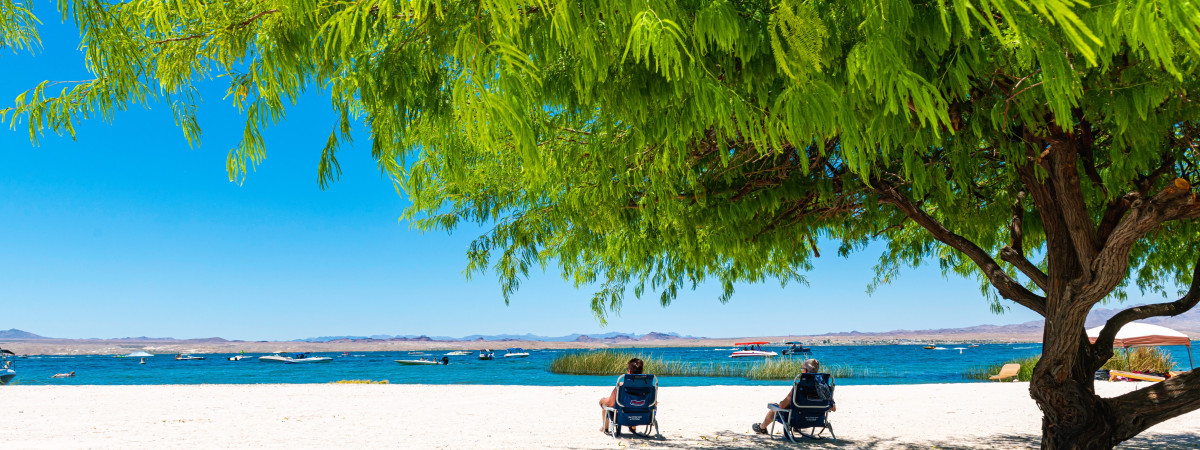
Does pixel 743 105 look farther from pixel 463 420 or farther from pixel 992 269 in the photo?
pixel 463 420

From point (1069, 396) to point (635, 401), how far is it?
12.9 ft

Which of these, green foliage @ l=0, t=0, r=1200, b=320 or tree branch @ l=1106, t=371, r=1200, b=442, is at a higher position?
green foliage @ l=0, t=0, r=1200, b=320

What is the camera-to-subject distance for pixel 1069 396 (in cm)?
532

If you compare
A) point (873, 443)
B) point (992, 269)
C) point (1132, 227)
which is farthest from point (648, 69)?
point (873, 443)

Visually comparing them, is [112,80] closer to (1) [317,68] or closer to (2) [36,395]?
(1) [317,68]

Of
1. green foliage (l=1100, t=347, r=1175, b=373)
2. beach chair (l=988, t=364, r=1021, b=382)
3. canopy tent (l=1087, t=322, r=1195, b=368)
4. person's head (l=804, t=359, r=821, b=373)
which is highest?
canopy tent (l=1087, t=322, r=1195, b=368)

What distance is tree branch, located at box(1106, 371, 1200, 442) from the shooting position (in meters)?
5.18

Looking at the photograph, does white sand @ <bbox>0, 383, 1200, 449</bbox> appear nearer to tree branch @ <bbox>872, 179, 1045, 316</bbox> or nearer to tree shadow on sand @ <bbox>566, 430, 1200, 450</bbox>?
tree shadow on sand @ <bbox>566, 430, 1200, 450</bbox>

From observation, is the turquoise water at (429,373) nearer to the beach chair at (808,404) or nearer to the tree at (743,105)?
the beach chair at (808,404)

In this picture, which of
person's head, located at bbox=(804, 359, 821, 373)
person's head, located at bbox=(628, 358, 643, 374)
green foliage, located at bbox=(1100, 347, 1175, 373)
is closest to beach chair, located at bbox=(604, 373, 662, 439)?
person's head, located at bbox=(628, 358, 643, 374)

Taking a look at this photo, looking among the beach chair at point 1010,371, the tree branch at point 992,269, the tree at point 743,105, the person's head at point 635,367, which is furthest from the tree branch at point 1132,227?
the beach chair at point 1010,371

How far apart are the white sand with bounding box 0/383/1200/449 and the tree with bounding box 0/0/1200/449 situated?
2737 millimetres

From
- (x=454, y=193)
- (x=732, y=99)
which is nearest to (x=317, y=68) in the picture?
(x=732, y=99)

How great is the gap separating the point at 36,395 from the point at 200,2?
14994 millimetres
